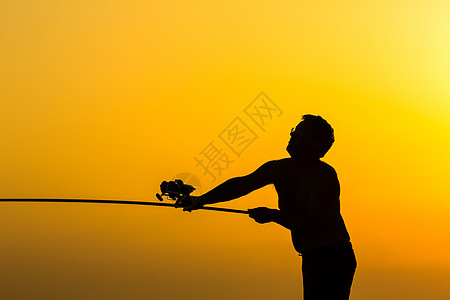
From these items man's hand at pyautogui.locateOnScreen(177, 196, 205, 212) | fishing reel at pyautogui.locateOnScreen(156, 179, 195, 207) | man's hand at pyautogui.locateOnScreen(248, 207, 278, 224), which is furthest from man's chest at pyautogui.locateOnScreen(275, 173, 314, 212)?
fishing reel at pyautogui.locateOnScreen(156, 179, 195, 207)

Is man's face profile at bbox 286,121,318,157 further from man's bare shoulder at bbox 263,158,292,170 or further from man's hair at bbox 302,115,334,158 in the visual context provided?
man's bare shoulder at bbox 263,158,292,170

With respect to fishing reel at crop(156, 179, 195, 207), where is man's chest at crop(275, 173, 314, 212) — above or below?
above

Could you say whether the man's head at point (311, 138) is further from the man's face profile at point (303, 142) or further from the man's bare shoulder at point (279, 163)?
the man's bare shoulder at point (279, 163)

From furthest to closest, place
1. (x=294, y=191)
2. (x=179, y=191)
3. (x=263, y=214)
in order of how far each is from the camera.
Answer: (x=179, y=191), (x=294, y=191), (x=263, y=214)

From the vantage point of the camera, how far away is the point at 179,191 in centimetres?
880

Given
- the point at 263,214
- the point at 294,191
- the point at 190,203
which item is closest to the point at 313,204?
the point at 294,191

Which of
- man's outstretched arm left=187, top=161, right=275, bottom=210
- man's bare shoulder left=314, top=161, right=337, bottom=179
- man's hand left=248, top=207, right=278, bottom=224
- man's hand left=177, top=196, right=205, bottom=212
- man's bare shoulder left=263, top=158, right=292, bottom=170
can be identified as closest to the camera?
man's hand left=248, top=207, right=278, bottom=224

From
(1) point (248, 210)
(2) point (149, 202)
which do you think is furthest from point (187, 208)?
(1) point (248, 210)

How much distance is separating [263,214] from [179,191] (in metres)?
1.49

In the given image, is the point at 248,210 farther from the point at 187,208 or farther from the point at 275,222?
the point at 187,208

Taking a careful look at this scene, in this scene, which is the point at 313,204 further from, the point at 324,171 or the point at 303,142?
the point at 303,142

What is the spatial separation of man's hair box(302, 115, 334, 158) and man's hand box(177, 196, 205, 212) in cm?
186

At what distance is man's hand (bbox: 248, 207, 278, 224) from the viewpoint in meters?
7.80

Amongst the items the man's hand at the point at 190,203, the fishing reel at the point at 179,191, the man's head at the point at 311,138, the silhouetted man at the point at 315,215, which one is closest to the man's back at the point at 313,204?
the silhouetted man at the point at 315,215
